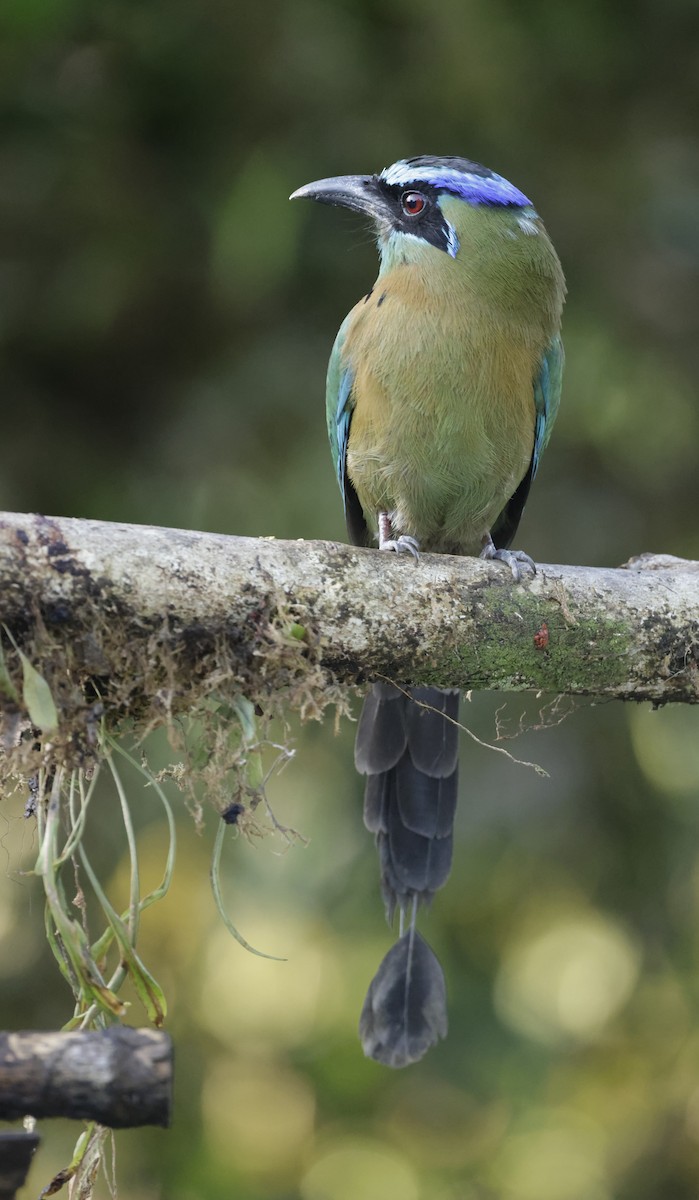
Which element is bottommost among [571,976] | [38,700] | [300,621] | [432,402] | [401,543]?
[571,976]

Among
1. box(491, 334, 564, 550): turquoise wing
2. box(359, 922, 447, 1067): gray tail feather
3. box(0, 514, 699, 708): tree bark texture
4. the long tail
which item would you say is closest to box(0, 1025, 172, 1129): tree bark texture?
box(0, 514, 699, 708): tree bark texture

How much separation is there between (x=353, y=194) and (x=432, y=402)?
0.69m

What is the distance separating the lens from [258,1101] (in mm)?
3855

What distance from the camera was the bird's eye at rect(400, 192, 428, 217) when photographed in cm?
296

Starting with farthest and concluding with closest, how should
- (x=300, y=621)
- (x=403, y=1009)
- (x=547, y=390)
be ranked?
(x=547, y=390) < (x=403, y=1009) < (x=300, y=621)

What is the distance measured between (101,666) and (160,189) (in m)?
2.56

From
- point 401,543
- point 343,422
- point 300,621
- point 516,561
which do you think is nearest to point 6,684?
point 300,621

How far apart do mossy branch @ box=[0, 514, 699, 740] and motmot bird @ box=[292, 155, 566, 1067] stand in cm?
46

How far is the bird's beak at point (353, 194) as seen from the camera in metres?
3.07

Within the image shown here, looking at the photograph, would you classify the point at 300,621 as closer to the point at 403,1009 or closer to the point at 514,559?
the point at 514,559

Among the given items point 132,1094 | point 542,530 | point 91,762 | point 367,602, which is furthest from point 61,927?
point 542,530

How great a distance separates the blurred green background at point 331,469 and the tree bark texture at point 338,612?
1479 millimetres

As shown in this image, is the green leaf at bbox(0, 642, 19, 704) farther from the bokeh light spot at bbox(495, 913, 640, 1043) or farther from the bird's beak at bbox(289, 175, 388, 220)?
the bokeh light spot at bbox(495, 913, 640, 1043)

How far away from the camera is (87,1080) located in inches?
48.6
